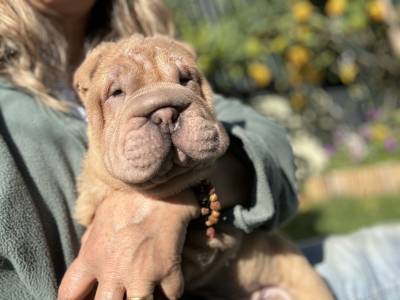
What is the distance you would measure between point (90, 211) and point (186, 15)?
411 centimetres

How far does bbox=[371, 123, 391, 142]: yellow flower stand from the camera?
A: 5637 millimetres

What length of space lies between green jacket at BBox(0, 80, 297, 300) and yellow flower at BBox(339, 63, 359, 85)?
389 centimetres

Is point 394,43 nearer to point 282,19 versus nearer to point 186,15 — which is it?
point 282,19

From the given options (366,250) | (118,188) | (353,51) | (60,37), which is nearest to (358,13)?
(353,51)

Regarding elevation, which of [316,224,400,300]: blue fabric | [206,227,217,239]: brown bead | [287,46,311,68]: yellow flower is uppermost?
[206,227,217,239]: brown bead

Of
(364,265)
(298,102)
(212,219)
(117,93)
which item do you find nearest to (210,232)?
(212,219)

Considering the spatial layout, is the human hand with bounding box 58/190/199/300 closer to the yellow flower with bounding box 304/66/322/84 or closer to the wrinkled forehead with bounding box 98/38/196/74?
the wrinkled forehead with bounding box 98/38/196/74

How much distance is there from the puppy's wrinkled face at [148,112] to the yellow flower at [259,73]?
364 cm

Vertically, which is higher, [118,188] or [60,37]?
[60,37]

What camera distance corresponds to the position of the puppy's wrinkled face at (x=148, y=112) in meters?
1.44

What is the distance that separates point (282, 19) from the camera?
5.49 m

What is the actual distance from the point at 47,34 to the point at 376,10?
4010 mm

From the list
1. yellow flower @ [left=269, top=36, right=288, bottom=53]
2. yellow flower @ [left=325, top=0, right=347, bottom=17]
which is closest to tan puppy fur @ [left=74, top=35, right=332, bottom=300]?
yellow flower @ [left=269, top=36, right=288, bottom=53]

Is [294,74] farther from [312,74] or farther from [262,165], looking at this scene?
[262,165]
